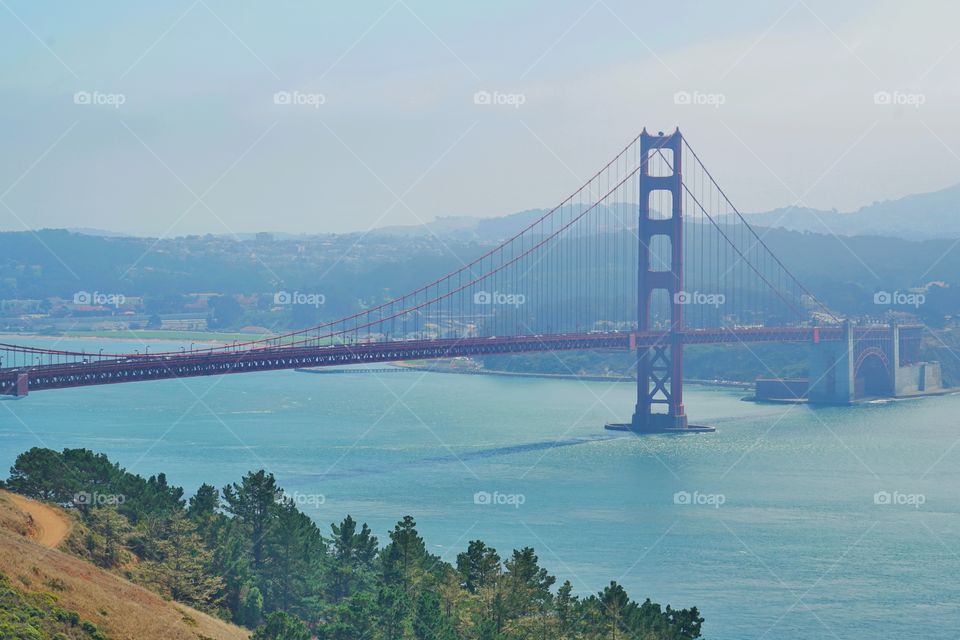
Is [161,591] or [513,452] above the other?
[513,452]

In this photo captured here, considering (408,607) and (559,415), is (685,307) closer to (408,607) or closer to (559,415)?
(559,415)

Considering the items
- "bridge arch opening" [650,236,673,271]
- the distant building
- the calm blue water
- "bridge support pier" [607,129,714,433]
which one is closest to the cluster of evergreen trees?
the calm blue water

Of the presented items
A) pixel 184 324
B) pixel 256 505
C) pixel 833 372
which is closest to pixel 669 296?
pixel 833 372

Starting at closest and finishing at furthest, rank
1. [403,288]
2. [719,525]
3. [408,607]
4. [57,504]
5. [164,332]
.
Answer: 1. [408,607]
2. [57,504]
3. [719,525]
4. [164,332]
5. [403,288]

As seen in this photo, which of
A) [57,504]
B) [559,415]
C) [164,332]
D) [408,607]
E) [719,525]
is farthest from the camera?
[164,332]

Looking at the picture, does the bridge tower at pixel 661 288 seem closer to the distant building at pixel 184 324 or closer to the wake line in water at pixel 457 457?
the wake line in water at pixel 457 457

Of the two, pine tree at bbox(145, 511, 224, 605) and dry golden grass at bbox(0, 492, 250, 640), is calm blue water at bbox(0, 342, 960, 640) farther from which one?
dry golden grass at bbox(0, 492, 250, 640)

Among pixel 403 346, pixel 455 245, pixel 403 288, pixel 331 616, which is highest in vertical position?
pixel 455 245

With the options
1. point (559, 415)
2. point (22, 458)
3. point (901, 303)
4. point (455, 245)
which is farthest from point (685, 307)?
point (455, 245)
